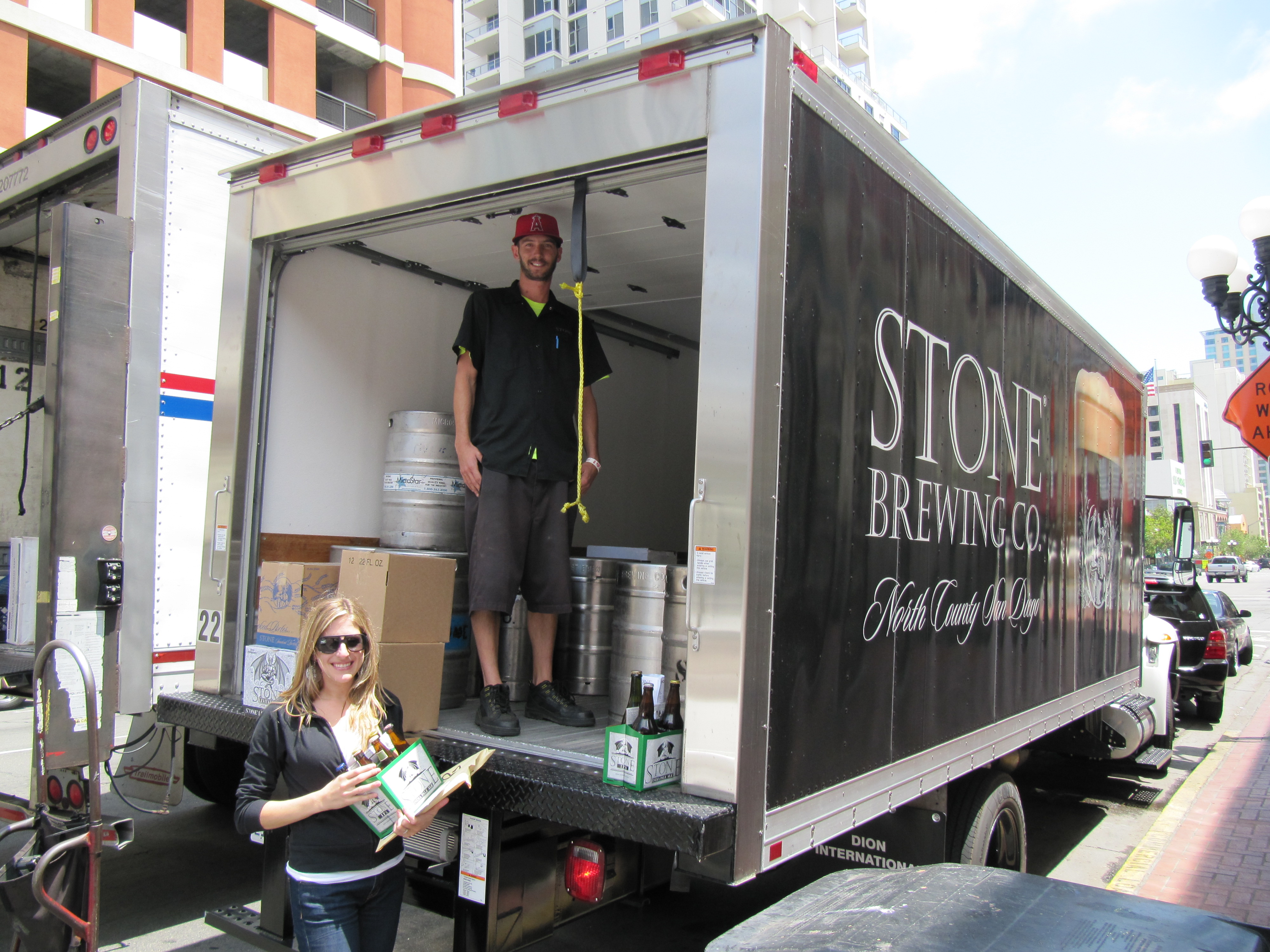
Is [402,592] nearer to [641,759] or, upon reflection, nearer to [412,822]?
[412,822]

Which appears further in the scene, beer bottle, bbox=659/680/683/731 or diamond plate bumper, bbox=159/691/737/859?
beer bottle, bbox=659/680/683/731

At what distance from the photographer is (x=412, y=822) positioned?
2303mm

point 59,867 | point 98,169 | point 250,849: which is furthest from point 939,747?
point 98,169

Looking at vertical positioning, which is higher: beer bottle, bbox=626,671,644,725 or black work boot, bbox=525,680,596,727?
beer bottle, bbox=626,671,644,725

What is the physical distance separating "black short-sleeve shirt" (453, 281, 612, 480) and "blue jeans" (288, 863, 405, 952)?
1.59 meters

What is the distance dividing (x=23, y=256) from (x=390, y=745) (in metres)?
4.77

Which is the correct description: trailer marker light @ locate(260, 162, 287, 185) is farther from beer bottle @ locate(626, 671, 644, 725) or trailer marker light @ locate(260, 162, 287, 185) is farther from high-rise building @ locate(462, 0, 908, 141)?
high-rise building @ locate(462, 0, 908, 141)

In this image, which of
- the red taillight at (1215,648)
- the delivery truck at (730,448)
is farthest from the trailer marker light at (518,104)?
the red taillight at (1215,648)

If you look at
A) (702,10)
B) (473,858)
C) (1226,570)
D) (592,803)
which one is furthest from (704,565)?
(1226,570)

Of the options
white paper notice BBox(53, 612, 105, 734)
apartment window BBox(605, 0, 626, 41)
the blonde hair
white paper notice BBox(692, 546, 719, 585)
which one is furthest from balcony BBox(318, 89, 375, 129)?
apartment window BBox(605, 0, 626, 41)

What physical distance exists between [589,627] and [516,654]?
0.33 m

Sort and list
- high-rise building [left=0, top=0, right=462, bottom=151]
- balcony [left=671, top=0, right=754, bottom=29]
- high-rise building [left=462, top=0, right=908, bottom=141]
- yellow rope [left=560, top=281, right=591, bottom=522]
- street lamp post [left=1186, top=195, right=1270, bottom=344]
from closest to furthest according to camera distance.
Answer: yellow rope [left=560, top=281, right=591, bottom=522] → street lamp post [left=1186, top=195, right=1270, bottom=344] → high-rise building [left=0, top=0, right=462, bottom=151] → balcony [left=671, top=0, right=754, bottom=29] → high-rise building [left=462, top=0, right=908, bottom=141]

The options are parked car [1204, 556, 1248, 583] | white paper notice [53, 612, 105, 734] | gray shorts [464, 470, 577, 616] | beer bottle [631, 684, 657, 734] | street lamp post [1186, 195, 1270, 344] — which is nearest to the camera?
beer bottle [631, 684, 657, 734]

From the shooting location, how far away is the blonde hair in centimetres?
249
